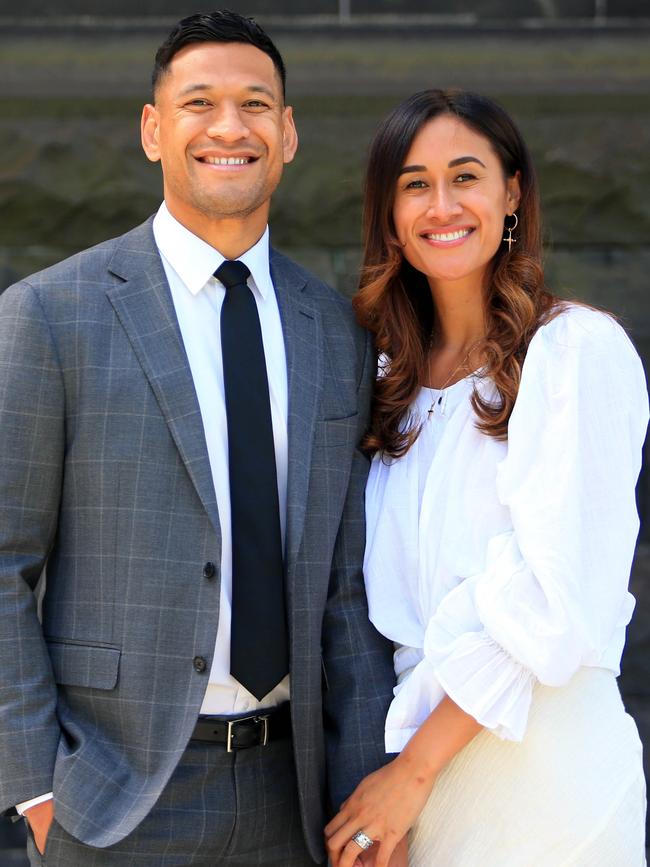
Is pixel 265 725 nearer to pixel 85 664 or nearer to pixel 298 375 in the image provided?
pixel 85 664

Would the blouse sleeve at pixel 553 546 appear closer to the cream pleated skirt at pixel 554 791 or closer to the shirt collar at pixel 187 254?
the cream pleated skirt at pixel 554 791

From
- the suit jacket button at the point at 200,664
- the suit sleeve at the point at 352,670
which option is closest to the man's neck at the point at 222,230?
the suit sleeve at the point at 352,670

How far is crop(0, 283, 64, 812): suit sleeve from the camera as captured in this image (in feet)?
8.09

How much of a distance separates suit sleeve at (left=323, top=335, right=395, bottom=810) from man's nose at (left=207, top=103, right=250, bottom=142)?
2.59 feet

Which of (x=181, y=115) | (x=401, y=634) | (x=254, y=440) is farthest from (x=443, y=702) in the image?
(x=181, y=115)

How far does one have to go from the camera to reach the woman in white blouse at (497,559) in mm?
2469

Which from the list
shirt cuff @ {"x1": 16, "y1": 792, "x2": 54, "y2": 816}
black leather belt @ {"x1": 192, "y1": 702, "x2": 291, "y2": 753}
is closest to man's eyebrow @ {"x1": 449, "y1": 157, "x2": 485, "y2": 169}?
black leather belt @ {"x1": 192, "y1": 702, "x2": 291, "y2": 753}

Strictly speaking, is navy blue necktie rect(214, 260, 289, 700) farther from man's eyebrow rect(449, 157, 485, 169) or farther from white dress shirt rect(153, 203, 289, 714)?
man's eyebrow rect(449, 157, 485, 169)

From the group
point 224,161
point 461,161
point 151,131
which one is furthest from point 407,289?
point 151,131

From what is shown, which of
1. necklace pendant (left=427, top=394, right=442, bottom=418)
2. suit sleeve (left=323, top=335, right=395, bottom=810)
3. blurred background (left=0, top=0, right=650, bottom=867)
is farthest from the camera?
blurred background (left=0, top=0, right=650, bottom=867)

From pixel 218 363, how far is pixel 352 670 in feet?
2.38

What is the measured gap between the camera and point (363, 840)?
2570 mm

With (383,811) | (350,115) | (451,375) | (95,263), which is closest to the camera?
(383,811)

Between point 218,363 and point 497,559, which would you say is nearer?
point 497,559
